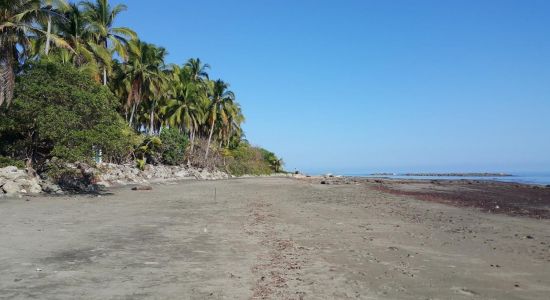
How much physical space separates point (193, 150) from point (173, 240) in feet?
152

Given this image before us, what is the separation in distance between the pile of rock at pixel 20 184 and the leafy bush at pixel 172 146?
990 inches

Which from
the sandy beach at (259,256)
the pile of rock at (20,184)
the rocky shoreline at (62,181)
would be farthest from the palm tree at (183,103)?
the sandy beach at (259,256)

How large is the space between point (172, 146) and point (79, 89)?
87.1 feet

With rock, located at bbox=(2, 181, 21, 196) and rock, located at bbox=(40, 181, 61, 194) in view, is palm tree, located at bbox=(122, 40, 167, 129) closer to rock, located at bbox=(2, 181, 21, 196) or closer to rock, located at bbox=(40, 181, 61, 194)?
rock, located at bbox=(40, 181, 61, 194)

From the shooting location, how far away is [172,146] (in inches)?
1844

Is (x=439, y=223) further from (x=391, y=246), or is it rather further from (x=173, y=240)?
(x=173, y=240)

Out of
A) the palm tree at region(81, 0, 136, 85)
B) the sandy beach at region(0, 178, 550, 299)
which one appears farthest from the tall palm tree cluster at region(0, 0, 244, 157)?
the sandy beach at region(0, 178, 550, 299)

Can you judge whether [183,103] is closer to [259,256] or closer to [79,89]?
[79,89]

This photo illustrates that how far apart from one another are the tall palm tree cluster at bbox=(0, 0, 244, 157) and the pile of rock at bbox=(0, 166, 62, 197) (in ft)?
11.1

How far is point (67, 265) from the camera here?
23.3 feet

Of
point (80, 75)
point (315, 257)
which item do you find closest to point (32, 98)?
point (80, 75)

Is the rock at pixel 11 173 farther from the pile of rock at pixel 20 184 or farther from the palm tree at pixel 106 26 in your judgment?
the palm tree at pixel 106 26

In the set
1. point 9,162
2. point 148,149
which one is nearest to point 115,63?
point 148,149

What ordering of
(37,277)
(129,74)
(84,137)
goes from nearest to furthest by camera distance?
(37,277) < (84,137) < (129,74)
